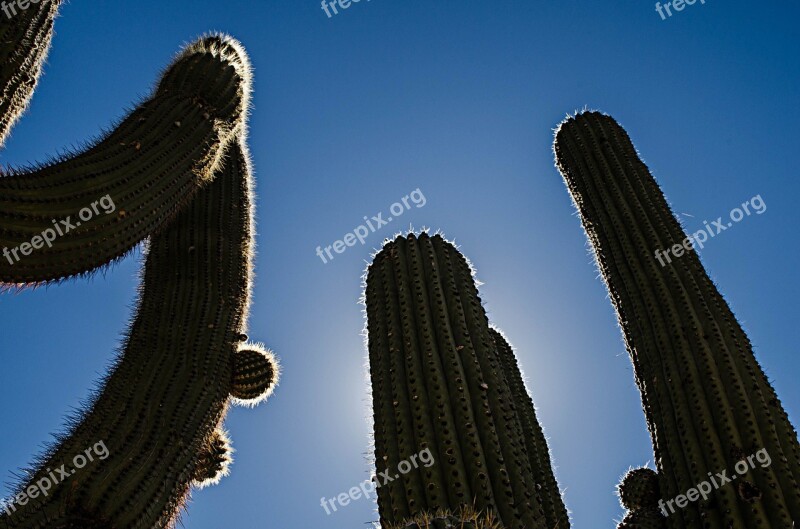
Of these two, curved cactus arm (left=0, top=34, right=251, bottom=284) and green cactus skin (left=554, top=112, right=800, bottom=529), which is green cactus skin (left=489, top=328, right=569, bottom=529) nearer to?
green cactus skin (left=554, top=112, right=800, bottom=529)

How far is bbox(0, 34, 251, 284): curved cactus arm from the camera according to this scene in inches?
177

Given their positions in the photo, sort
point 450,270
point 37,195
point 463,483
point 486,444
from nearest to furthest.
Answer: point 463,483 → point 486,444 → point 37,195 → point 450,270

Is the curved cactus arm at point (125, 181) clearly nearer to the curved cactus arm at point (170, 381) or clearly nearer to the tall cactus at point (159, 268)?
the tall cactus at point (159, 268)

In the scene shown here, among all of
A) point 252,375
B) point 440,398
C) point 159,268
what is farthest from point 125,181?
point 440,398

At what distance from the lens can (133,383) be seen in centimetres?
605

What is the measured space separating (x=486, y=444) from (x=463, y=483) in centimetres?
34

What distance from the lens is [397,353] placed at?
15.6ft

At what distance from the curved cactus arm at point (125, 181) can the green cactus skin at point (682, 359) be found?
3.78 m

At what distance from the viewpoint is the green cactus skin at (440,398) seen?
152 inches

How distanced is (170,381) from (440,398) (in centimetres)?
294

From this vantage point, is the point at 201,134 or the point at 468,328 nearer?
the point at 468,328

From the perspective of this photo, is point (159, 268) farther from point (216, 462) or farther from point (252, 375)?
point (216, 462)

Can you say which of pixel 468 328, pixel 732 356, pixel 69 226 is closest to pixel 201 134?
pixel 69 226

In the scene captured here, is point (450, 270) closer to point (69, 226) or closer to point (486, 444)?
point (486, 444)
